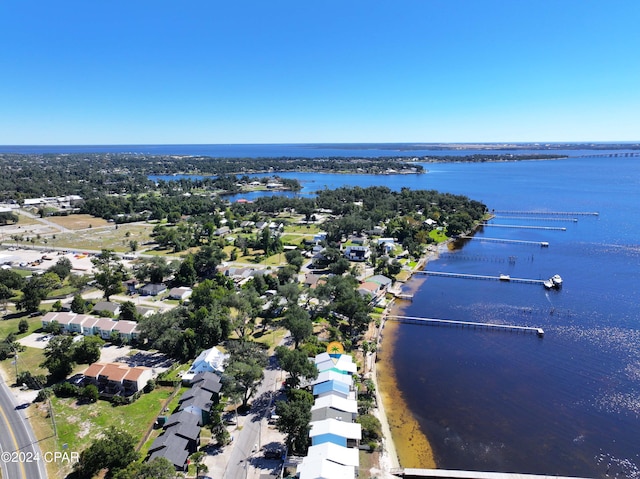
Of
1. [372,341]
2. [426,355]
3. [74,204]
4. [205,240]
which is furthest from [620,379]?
[74,204]

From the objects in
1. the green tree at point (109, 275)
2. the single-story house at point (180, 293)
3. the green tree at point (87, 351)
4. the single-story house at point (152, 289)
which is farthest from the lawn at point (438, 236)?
the green tree at point (87, 351)

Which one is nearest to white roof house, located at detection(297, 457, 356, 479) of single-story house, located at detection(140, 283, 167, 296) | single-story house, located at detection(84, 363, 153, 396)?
single-story house, located at detection(84, 363, 153, 396)

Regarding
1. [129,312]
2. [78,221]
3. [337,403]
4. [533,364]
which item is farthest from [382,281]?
[78,221]

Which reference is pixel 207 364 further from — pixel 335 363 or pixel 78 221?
pixel 78 221

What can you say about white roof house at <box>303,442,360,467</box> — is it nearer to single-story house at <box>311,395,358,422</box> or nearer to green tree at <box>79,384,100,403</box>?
single-story house at <box>311,395,358,422</box>

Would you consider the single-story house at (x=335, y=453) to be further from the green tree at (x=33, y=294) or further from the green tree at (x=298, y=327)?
the green tree at (x=33, y=294)
